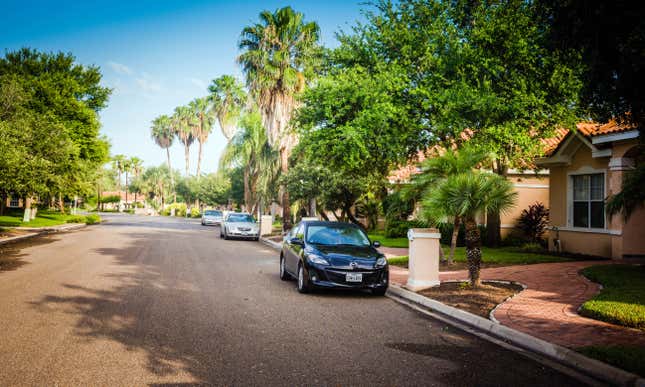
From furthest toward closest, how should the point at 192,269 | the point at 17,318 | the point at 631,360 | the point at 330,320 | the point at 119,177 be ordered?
the point at 119,177 → the point at 192,269 → the point at 330,320 → the point at 17,318 → the point at 631,360

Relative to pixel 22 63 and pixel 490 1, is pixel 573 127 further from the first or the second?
pixel 22 63

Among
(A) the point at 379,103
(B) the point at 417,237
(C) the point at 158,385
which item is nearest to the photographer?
(C) the point at 158,385

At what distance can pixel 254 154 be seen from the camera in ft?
117

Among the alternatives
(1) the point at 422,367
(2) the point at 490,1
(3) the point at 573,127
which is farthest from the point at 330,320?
(2) the point at 490,1

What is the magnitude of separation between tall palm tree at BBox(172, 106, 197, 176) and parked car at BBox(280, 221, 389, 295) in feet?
249

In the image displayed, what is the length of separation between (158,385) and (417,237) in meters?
7.21

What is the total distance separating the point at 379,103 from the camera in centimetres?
1572

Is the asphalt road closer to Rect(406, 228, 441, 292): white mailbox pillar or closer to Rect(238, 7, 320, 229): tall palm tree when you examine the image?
Rect(406, 228, 441, 292): white mailbox pillar

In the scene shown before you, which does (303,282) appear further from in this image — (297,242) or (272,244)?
(272,244)

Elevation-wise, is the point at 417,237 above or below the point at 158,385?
above

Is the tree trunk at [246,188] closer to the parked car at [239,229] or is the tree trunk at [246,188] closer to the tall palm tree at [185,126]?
the parked car at [239,229]

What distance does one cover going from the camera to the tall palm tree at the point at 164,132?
8925cm

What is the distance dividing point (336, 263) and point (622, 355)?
5.26 metres

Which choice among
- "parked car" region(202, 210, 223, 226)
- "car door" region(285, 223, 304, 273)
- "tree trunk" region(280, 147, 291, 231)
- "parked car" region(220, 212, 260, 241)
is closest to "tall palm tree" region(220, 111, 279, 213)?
"tree trunk" region(280, 147, 291, 231)
